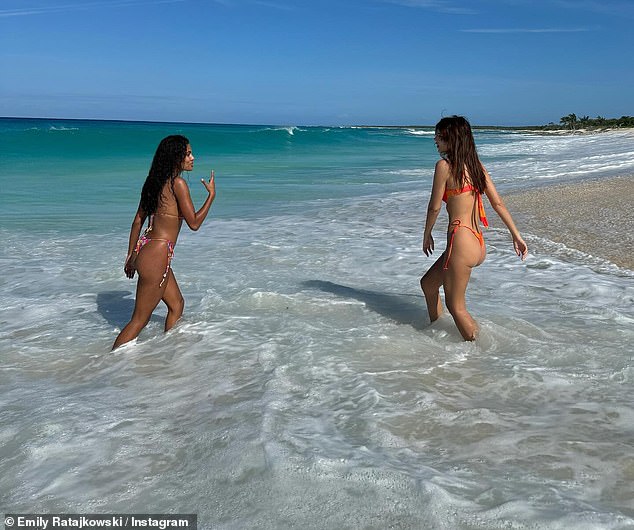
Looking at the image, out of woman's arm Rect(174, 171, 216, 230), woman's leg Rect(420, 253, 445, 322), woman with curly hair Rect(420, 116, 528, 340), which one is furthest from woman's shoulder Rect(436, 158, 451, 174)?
woman's arm Rect(174, 171, 216, 230)

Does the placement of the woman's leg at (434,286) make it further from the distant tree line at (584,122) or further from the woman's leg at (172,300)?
the distant tree line at (584,122)

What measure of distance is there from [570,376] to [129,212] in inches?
416

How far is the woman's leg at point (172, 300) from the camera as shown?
17.3ft

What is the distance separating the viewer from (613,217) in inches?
424

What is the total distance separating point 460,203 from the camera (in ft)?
15.8

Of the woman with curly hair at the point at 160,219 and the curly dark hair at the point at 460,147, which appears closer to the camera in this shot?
the curly dark hair at the point at 460,147

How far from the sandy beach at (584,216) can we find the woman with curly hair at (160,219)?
5.30 m

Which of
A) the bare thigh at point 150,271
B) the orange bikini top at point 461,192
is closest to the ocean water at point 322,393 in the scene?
the bare thigh at point 150,271

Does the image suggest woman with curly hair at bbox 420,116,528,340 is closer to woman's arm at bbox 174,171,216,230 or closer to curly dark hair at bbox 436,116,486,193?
curly dark hair at bbox 436,116,486,193

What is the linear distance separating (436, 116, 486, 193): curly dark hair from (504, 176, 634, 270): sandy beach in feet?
12.6

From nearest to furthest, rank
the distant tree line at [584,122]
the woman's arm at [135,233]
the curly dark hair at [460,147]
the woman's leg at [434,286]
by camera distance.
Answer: the curly dark hair at [460,147] < the woman's arm at [135,233] < the woman's leg at [434,286] < the distant tree line at [584,122]

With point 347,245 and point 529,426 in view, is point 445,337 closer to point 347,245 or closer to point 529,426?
point 529,426

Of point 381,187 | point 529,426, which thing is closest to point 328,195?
point 381,187

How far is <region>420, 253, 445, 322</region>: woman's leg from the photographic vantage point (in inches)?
202
